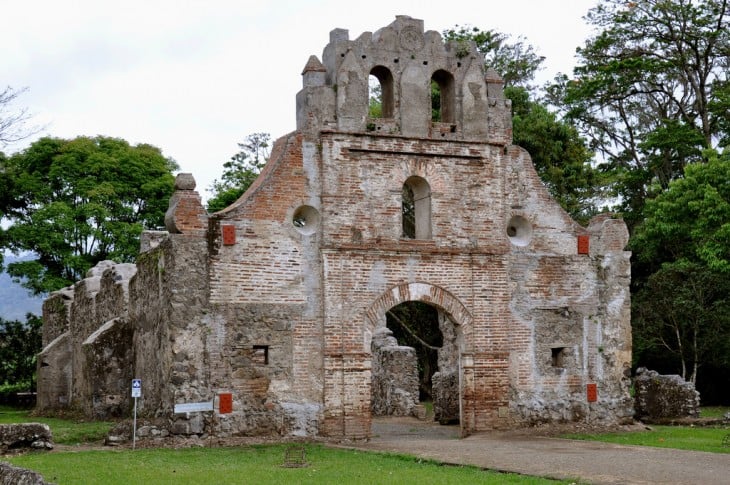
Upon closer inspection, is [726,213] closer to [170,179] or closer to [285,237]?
[285,237]

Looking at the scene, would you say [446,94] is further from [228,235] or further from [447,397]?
[447,397]

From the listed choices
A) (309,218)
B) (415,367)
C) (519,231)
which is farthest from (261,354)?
(415,367)

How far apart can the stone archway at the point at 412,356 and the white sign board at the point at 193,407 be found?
10.9ft

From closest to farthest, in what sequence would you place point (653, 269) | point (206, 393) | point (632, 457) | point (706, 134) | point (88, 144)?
1. point (632, 457)
2. point (206, 393)
3. point (653, 269)
4. point (706, 134)
5. point (88, 144)

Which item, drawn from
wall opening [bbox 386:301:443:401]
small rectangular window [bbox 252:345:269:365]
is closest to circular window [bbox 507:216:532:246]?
small rectangular window [bbox 252:345:269:365]

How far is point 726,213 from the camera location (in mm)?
30781

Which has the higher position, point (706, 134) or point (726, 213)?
point (706, 134)

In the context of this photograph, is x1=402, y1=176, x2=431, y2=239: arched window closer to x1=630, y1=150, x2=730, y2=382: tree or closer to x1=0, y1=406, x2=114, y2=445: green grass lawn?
x1=0, y1=406, x2=114, y2=445: green grass lawn

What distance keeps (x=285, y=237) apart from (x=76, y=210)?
24.0 meters

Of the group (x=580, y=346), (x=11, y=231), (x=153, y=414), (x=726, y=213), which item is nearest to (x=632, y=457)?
Result: (x=580, y=346)

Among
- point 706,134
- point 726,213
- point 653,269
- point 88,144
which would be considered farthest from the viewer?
point 88,144

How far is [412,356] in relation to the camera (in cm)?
3105

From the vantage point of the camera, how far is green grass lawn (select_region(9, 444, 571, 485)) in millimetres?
13703

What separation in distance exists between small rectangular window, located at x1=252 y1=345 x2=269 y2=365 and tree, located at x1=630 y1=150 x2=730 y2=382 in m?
16.3
